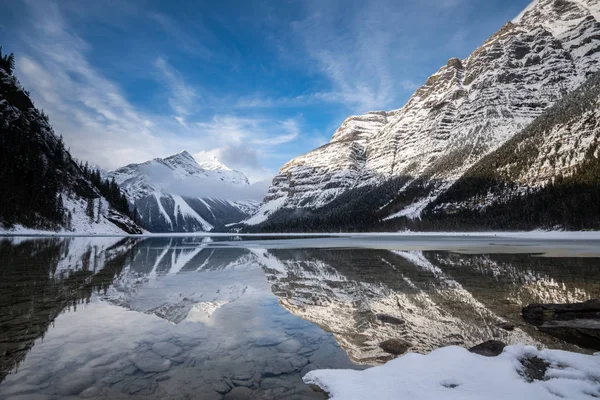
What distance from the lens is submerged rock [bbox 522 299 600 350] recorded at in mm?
8492

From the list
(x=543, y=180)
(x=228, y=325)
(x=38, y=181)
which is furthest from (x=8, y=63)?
(x=543, y=180)

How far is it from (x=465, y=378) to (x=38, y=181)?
4483 inches

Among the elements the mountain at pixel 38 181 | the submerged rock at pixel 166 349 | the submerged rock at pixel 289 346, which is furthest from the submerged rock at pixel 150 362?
the mountain at pixel 38 181

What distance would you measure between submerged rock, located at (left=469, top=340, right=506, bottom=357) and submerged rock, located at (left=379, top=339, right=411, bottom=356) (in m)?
1.64

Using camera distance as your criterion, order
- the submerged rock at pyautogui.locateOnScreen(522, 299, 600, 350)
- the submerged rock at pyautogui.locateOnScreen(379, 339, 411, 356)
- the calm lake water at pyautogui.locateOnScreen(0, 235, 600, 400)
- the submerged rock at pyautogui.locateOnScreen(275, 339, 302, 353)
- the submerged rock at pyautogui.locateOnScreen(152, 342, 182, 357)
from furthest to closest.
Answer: the submerged rock at pyautogui.locateOnScreen(522, 299, 600, 350), the submerged rock at pyautogui.locateOnScreen(275, 339, 302, 353), the submerged rock at pyautogui.locateOnScreen(379, 339, 411, 356), the submerged rock at pyautogui.locateOnScreen(152, 342, 182, 357), the calm lake water at pyautogui.locateOnScreen(0, 235, 600, 400)

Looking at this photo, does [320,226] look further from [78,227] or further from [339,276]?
[339,276]

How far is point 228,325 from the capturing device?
34.7 feet

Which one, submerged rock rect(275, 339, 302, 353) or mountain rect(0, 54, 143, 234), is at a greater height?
mountain rect(0, 54, 143, 234)

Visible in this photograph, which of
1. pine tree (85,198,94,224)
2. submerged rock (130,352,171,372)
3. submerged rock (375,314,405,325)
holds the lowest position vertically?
submerged rock (375,314,405,325)

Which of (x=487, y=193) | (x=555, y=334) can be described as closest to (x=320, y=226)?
(x=487, y=193)

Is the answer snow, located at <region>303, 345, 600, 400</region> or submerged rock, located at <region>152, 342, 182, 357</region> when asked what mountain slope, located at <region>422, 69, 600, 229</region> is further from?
submerged rock, located at <region>152, 342, 182, 357</region>

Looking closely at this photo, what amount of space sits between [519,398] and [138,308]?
41.1 feet

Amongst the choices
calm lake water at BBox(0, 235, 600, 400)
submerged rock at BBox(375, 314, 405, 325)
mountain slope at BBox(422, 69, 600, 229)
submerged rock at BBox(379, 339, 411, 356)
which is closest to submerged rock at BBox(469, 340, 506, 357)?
calm lake water at BBox(0, 235, 600, 400)

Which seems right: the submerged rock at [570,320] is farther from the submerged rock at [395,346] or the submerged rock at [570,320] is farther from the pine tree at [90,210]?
the pine tree at [90,210]
